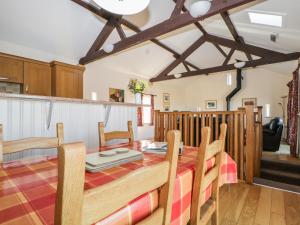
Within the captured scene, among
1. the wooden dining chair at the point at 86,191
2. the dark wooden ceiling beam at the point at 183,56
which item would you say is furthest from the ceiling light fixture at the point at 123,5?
the dark wooden ceiling beam at the point at 183,56

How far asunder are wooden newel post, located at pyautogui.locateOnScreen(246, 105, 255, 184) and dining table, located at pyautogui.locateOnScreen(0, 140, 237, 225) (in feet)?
5.92

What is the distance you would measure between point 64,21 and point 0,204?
382 centimetres

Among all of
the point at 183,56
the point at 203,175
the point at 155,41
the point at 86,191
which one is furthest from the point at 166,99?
the point at 86,191

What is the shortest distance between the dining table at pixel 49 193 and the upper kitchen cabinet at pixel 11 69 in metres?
2.79

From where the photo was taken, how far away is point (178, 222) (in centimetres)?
83

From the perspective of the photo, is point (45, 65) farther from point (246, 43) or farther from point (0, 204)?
point (246, 43)

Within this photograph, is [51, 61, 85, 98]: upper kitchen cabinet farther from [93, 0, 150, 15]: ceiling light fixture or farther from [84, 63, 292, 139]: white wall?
[93, 0, 150, 15]: ceiling light fixture

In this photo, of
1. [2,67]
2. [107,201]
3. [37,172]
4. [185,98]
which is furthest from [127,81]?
[107,201]

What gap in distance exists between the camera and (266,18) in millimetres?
3158

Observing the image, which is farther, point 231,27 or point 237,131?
point 231,27

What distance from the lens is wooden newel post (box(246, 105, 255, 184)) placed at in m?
2.62

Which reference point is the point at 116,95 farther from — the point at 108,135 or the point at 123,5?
the point at 123,5

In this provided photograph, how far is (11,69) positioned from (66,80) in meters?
0.94

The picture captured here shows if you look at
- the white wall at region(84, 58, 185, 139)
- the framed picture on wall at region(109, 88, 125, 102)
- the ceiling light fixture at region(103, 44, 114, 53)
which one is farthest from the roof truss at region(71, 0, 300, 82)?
the framed picture on wall at region(109, 88, 125, 102)
